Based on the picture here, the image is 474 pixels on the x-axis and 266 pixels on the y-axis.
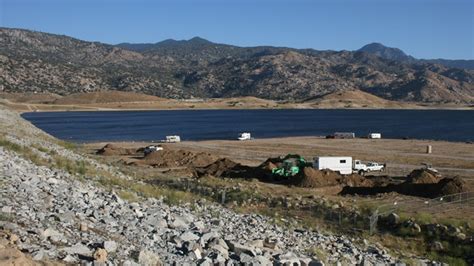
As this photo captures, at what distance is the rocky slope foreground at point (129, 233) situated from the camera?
1037 centimetres

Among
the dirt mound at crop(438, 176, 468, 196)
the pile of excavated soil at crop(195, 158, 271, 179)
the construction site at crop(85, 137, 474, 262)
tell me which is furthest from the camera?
the pile of excavated soil at crop(195, 158, 271, 179)

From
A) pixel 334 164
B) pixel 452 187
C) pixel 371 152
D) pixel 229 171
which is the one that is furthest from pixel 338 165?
pixel 371 152

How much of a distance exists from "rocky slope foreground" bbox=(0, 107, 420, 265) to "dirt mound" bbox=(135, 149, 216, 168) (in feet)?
92.2

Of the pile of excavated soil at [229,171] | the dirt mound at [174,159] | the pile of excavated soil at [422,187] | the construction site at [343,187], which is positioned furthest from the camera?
the dirt mound at [174,159]

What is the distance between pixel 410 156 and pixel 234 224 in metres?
44.8

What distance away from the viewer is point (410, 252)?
20141 mm

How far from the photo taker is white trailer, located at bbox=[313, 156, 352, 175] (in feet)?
143

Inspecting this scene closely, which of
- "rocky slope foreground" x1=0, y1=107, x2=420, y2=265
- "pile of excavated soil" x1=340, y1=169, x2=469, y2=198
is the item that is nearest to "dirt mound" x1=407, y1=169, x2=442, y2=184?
"pile of excavated soil" x1=340, y1=169, x2=469, y2=198

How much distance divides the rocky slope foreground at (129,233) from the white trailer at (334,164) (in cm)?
2281

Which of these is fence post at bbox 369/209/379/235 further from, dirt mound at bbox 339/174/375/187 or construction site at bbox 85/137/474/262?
dirt mound at bbox 339/174/375/187

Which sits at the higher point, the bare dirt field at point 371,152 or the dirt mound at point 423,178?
the dirt mound at point 423,178

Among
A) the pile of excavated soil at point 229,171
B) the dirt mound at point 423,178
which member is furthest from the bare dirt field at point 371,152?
the dirt mound at point 423,178

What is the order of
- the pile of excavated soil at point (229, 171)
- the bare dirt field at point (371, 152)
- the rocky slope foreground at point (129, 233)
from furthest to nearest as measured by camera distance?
the bare dirt field at point (371, 152)
the pile of excavated soil at point (229, 171)
the rocky slope foreground at point (129, 233)

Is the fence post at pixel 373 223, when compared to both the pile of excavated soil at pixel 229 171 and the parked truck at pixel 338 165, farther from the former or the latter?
the parked truck at pixel 338 165
